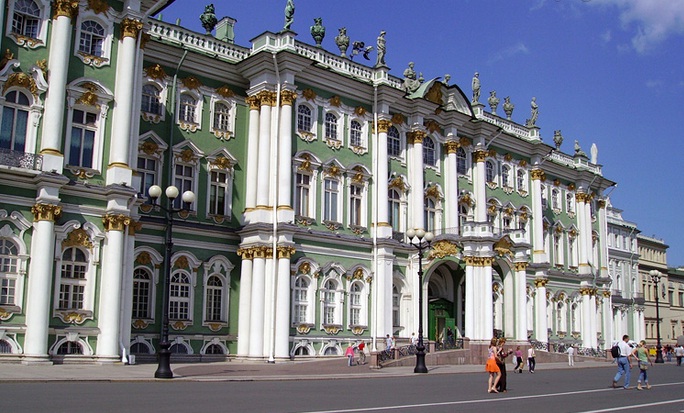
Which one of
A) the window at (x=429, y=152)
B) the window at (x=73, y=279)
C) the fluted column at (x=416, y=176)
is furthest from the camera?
the window at (x=429, y=152)

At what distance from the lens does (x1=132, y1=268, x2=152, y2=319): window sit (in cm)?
3484

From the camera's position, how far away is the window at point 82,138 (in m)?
30.7

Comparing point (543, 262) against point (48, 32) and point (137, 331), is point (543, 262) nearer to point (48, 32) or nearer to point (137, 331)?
point (137, 331)

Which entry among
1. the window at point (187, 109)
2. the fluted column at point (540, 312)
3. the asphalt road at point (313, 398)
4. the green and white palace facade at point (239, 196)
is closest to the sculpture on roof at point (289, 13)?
the green and white palace facade at point (239, 196)

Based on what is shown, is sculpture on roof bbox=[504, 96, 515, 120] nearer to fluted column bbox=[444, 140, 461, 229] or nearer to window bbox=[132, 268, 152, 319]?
fluted column bbox=[444, 140, 461, 229]

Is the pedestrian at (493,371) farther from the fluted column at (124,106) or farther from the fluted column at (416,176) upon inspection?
the fluted column at (416,176)

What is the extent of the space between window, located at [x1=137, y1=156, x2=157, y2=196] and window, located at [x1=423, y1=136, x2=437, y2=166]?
17.6m

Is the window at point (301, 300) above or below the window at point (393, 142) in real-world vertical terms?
below

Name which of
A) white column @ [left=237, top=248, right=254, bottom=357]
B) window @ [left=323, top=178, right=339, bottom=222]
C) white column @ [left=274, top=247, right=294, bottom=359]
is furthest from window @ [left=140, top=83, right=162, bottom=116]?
window @ [left=323, top=178, right=339, bottom=222]

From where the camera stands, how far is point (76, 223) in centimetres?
3012

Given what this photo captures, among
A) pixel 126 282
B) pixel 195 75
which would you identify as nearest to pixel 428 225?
pixel 195 75

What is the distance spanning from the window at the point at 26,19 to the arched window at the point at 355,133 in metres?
18.1

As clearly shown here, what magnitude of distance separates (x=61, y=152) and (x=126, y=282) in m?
5.72

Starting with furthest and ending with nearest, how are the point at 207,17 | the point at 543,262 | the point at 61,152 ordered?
the point at 543,262
the point at 207,17
the point at 61,152
